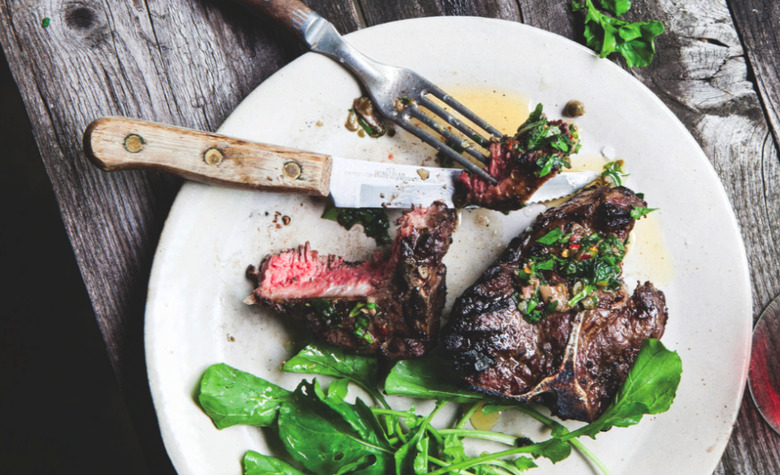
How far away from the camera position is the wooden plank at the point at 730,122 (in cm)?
336

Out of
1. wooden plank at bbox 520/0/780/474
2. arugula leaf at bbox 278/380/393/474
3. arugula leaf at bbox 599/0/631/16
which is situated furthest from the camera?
wooden plank at bbox 520/0/780/474

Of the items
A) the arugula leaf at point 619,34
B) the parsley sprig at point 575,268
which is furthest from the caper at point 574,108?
the parsley sprig at point 575,268

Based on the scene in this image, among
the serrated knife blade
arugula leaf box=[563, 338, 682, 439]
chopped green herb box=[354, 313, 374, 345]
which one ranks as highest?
the serrated knife blade

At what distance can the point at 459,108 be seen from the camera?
298 centimetres

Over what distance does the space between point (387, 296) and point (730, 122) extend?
2378 millimetres

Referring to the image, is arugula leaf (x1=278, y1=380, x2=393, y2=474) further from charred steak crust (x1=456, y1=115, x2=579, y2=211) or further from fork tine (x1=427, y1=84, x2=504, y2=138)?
fork tine (x1=427, y1=84, x2=504, y2=138)

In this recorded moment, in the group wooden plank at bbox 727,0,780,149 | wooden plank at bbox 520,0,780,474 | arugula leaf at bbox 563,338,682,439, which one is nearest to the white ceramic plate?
wooden plank at bbox 520,0,780,474

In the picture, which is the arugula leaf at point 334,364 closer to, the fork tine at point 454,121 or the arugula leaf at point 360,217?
the arugula leaf at point 360,217

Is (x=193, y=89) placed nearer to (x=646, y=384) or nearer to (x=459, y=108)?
(x=459, y=108)

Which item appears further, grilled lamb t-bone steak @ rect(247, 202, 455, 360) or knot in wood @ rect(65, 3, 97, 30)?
knot in wood @ rect(65, 3, 97, 30)

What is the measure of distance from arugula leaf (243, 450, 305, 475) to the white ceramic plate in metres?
0.09

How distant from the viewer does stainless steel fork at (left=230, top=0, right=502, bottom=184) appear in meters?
2.93

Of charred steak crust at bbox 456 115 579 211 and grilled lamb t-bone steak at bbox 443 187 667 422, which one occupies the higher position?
charred steak crust at bbox 456 115 579 211

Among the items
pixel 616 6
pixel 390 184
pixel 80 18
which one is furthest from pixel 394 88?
pixel 80 18
